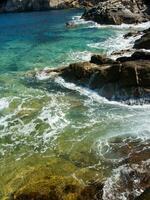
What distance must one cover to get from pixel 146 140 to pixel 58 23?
5348cm

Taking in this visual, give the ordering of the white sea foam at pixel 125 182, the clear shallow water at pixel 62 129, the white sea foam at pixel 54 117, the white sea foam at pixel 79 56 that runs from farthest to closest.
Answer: the white sea foam at pixel 79 56, the white sea foam at pixel 54 117, the clear shallow water at pixel 62 129, the white sea foam at pixel 125 182

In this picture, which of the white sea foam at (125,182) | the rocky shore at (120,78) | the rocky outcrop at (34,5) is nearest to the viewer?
the white sea foam at (125,182)

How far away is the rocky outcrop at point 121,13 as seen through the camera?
6268 centimetres

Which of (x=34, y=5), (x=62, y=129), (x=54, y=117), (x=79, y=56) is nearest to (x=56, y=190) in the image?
(x=62, y=129)

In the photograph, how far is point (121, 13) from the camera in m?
64.6

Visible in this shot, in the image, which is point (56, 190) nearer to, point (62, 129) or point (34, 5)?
point (62, 129)

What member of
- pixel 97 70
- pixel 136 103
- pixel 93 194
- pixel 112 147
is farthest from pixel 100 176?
pixel 97 70

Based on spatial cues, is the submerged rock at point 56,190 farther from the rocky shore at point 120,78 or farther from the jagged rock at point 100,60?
the jagged rock at point 100,60

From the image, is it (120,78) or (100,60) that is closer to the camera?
(120,78)

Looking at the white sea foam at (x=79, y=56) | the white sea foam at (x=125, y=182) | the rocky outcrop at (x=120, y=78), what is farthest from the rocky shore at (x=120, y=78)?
the white sea foam at (x=125, y=182)

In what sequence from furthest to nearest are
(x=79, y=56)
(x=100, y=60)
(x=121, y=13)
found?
(x=121, y=13) → (x=79, y=56) → (x=100, y=60)

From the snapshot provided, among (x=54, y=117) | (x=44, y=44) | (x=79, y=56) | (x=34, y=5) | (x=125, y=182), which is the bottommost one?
(x=34, y=5)

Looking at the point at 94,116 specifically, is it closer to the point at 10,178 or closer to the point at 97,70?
the point at 97,70

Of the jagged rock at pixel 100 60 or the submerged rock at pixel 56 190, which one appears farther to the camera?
the jagged rock at pixel 100 60
